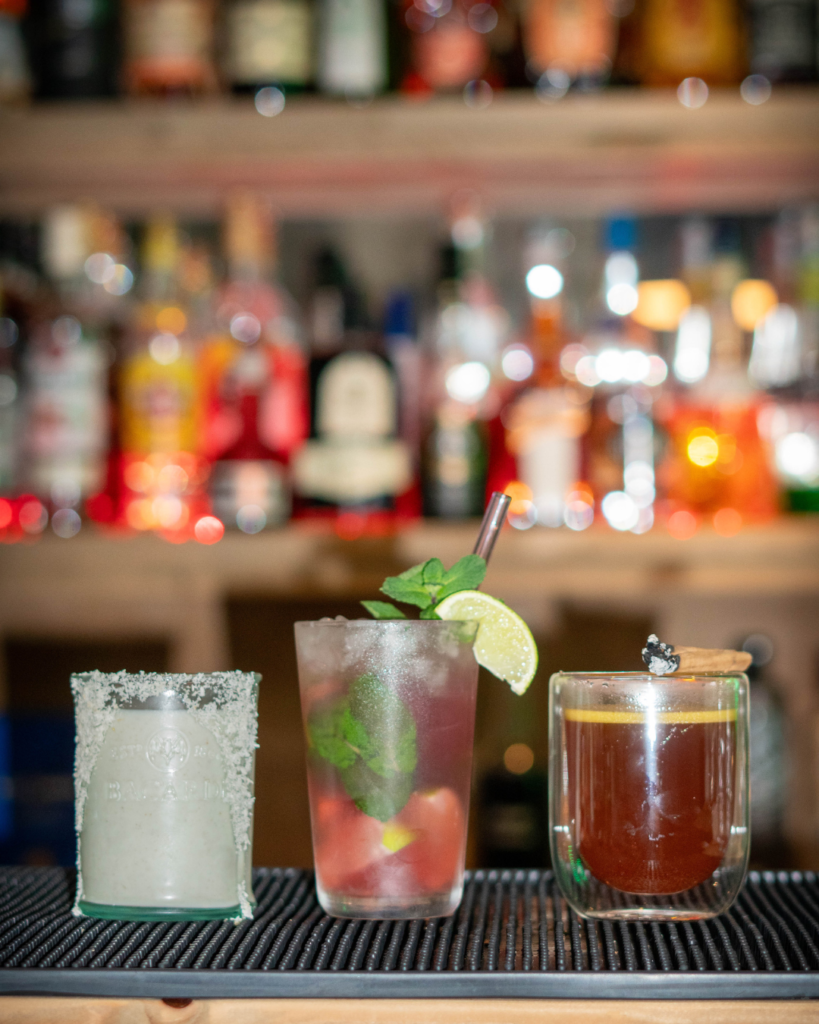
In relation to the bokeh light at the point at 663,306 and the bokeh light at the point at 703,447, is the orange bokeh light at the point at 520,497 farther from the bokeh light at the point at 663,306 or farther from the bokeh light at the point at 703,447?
the bokeh light at the point at 663,306

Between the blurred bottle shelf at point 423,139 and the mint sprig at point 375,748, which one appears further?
the blurred bottle shelf at point 423,139

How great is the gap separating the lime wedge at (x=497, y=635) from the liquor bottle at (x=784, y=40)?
3.09 feet

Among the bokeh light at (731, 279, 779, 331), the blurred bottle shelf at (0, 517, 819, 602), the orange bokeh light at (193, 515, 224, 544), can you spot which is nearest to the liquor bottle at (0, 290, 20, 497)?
the blurred bottle shelf at (0, 517, 819, 602)

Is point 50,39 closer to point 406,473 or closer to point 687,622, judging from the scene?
point 406,473

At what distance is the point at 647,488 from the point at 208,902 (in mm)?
893

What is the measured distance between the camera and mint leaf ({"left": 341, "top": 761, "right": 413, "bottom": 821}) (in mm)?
492

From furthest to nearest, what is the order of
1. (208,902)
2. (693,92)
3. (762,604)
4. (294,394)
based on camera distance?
1. (762,604)
2. (294,394)
3. (693,92)
4. (208,902)

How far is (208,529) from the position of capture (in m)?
1.24

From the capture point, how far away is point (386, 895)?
49 cm

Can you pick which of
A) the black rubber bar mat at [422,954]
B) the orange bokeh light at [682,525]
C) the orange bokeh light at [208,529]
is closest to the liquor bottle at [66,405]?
the orange bokeh light at [208,529]

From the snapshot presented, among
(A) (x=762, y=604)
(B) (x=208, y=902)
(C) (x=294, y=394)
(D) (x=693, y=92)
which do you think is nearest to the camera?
(B) (x=208, y=902)

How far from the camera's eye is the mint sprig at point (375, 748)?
1.62 feet

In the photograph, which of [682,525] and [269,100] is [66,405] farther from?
[682,525]

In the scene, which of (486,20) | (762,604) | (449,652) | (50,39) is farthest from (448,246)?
(449,652)
